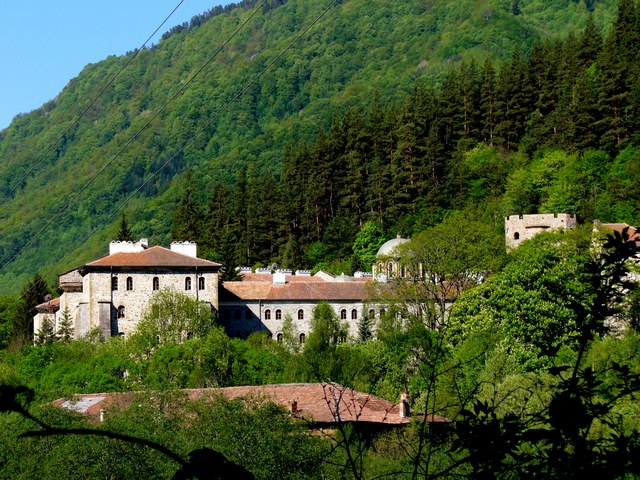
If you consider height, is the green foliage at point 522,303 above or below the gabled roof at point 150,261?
below

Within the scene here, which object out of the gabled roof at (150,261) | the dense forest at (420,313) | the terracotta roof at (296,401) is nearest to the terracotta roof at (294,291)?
the dense forest at (420,313)

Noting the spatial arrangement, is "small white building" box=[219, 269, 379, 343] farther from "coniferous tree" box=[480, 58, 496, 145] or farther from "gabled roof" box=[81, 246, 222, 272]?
"coniferous tree" box=[480, 58, 496, 145]

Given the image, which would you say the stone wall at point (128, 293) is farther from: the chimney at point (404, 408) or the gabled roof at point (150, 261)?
the chimney at point (404, 408)

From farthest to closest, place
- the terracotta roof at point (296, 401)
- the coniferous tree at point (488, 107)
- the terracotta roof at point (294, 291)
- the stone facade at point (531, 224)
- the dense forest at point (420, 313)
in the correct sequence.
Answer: the coniferous tree at point (488, 107) < the terracotta roof at point (294, 291) < the stone facade at point (531, 224) < the terracotta roof at point (296, 401) < the dense forest at point (420, 313)

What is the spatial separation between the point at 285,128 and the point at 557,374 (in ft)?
507

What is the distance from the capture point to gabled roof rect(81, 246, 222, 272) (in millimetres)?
59281

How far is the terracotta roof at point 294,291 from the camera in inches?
2562

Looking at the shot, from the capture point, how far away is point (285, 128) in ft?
524

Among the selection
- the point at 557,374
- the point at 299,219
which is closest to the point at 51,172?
the point at 299,219

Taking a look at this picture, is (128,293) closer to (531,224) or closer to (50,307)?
(50,307)

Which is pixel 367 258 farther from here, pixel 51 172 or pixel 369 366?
pixel 51 172

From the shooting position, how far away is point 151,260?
5981 centimetres

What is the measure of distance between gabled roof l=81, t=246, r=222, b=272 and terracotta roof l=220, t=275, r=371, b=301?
15.6 feet

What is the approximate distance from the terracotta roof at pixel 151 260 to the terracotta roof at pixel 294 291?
480 cm
